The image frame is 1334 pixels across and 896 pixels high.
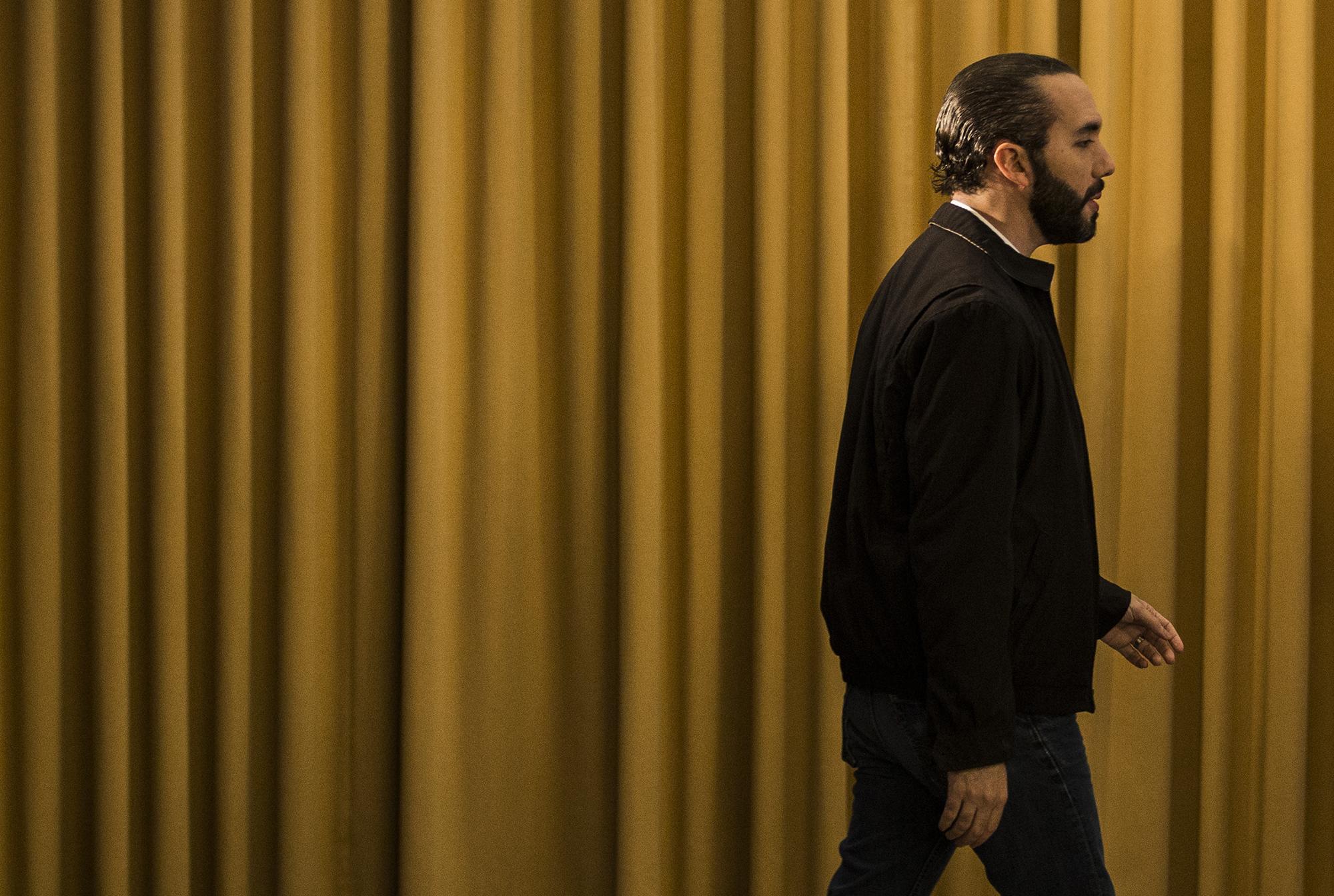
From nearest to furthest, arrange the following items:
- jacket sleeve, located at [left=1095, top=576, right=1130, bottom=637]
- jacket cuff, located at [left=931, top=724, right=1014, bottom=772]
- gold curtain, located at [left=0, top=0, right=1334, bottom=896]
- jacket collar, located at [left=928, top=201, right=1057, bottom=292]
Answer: jacket cuff, located at [left=931, top=724, right=1014, bottom=772]
jacket collar, located at [left=928, top=201, right=1057, bottom=292]
jacket sleeve, located at [left=1095, top=576, right=1130, bottom=637]
gold curtain, located at [left=0, top=0, right=1334, bottom=896]

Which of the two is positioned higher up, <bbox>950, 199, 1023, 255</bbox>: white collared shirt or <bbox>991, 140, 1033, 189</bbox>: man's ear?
<bbox>991, 140, 1033, 189</bbox>: man's ear

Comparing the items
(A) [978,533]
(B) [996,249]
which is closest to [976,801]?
(A) [978,533]

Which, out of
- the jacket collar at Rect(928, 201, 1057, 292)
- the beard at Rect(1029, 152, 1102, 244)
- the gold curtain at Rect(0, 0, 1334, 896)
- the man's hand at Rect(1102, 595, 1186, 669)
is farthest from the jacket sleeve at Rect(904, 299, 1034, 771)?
the gold curtain at Rect(0, 0, 1334, 896)

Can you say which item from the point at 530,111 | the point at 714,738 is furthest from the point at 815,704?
the point at 530,111

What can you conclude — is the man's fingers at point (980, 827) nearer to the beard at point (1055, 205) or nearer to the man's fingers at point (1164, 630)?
the man's fingers at point (1164, 630)

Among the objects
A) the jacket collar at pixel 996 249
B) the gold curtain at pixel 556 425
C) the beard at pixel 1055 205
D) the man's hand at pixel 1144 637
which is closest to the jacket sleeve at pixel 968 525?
the jacket collar at pixel 996 249

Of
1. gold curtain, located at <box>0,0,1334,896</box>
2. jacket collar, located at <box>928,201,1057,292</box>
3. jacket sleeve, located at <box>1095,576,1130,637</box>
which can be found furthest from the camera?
gold curtain, located at <box>0,0,1334,896</box>

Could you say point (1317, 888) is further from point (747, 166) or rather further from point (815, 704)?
point (747, 166)

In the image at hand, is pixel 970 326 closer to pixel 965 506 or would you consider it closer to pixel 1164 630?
pixel 965 506

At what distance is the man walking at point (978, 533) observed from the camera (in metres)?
1.18

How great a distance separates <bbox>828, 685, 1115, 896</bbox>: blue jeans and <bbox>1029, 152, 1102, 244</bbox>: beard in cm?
56

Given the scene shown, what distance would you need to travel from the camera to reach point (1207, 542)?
77.9 inches

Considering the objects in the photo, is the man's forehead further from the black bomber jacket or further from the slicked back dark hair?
the black bomber jacket

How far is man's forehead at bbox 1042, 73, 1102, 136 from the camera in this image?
138 cm
